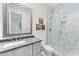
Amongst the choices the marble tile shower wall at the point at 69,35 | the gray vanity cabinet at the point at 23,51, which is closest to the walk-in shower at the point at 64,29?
the marble tile shower wall at the point at 69,35

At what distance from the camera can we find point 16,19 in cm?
208

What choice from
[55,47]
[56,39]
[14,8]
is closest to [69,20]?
[56,39]

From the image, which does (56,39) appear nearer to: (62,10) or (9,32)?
(62,10)

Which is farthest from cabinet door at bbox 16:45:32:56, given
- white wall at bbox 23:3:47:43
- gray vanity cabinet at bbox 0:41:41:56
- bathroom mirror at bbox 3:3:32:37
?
white wall at bbox 23:3:47:43

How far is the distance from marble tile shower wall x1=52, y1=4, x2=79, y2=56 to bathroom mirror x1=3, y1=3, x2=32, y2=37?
1.09m

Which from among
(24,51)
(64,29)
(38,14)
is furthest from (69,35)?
(24,51)

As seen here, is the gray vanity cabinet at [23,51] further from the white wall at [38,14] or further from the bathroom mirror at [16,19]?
the white wall at [38,14]

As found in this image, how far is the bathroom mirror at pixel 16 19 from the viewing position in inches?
72.1

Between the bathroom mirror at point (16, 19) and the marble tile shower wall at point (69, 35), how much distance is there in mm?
1091

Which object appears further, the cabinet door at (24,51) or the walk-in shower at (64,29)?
A: the walk-in shower at (64,29)

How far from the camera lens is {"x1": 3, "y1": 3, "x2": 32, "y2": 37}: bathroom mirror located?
183 centimetres

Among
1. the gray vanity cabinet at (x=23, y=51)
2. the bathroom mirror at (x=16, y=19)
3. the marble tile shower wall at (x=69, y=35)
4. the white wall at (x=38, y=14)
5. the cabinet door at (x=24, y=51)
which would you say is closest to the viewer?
the gray vanity cabinet at (x=23, y=51)

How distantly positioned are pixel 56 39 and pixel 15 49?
1.89 metres

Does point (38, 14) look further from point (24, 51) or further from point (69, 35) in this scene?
point (24, 51)
